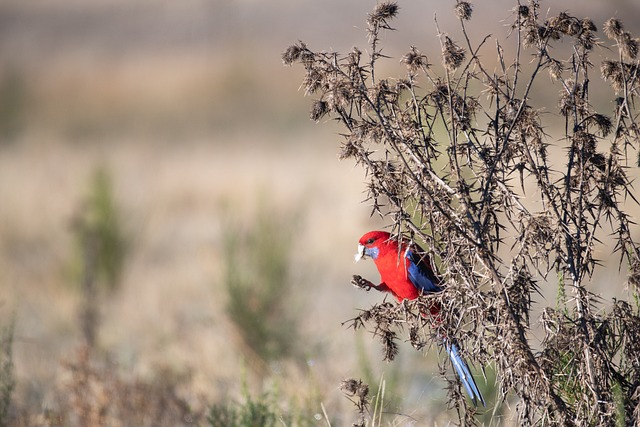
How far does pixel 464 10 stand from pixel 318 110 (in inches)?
20.2

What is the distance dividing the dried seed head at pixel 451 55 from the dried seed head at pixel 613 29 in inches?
16.3

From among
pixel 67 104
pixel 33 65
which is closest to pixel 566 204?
pixel 67 104

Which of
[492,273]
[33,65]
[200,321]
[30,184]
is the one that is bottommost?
[492,273]

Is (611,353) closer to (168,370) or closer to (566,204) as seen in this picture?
(566,204)

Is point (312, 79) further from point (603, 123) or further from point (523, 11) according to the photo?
point (603, 123)

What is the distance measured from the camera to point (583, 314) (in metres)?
2.34

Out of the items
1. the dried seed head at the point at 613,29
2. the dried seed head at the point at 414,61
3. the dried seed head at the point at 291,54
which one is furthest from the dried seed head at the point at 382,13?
the dried seed head at the point at 613,29

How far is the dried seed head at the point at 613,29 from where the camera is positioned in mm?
2352

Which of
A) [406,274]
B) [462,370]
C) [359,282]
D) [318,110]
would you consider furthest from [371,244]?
[318,110]

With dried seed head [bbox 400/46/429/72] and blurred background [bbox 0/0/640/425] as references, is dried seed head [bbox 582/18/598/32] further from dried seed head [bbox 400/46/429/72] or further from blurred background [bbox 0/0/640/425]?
dried seed head [bbox 400/46/429/72]

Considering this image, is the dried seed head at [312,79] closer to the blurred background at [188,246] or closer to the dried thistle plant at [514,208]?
the dried thistle plant at [514,208]

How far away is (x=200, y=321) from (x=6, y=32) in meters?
30.9

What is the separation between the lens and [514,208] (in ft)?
8.00

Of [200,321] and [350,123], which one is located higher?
[200,321]
